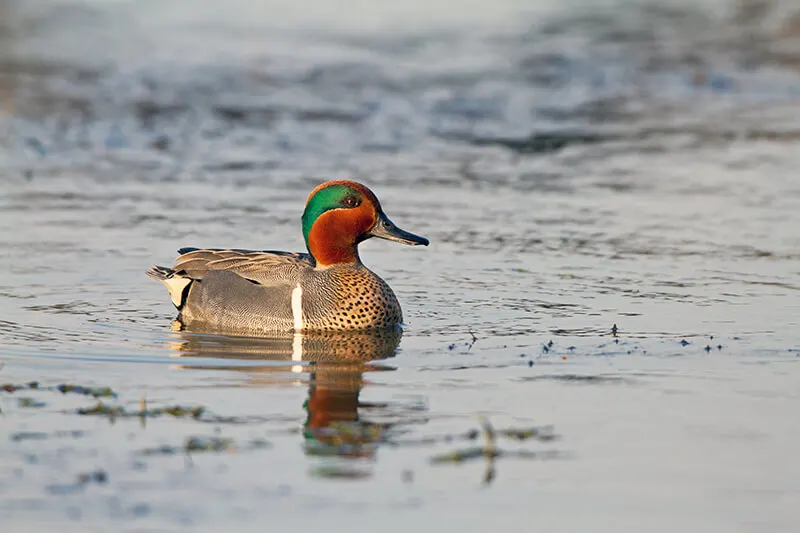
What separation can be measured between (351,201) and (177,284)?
1372 mm

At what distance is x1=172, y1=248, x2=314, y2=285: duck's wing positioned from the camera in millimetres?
10180

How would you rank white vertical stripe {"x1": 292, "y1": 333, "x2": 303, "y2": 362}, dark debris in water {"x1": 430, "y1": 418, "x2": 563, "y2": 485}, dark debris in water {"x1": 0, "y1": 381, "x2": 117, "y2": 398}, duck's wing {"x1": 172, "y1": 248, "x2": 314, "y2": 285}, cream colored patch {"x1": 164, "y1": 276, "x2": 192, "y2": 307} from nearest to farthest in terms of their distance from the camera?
dark debris in water {"x1": 430, "y1": 418, "x2": 563, "y2": 485}
dark debris in water {"x1": 0, "y1": 381, "x2": 117, "y2": 398}
white vertical stripe {"x1": 292, "y1": 333, "x2": 303, "y2": 362}
duck's wing {"x1": 172, "y1": 248, "x2": 314, "y2": 285}
cream colored patch {"x1": 164, "y1": 276, "x2": 192, "y2": 307}

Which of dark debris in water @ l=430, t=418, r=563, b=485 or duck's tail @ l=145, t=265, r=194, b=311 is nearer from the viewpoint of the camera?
dark debris in water @ l=430, t=418, r=563, b=485

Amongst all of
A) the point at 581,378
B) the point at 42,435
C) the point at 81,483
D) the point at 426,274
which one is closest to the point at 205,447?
the point at 81,483

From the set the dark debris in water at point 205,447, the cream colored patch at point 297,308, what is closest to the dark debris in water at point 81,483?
the dark debris in water at point 205,447

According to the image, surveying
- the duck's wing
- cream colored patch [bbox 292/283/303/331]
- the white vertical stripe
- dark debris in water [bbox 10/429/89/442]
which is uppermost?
the duck's wing

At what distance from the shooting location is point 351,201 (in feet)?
33.5

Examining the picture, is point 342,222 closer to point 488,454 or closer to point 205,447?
point 205,447

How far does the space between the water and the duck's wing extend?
53cm

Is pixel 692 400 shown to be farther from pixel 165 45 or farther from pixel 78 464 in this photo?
pixel 165 45

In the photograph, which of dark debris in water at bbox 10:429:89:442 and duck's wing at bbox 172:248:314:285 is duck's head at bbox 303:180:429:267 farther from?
dark debris in water at bbox 10:429:89:442

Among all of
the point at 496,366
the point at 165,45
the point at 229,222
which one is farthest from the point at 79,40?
the point at 496,366

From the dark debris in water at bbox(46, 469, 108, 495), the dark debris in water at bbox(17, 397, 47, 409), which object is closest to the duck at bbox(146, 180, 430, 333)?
the dark debris in water at bbox(17, 397, 47, 409)

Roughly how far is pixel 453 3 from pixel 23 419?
2386 centimetres
